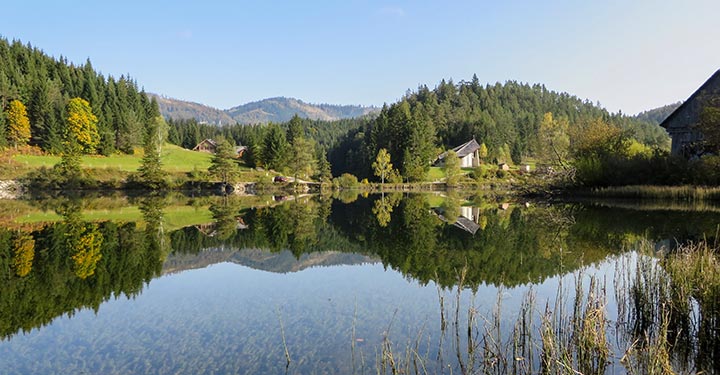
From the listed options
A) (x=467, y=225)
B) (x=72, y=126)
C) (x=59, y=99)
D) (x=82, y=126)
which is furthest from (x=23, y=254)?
(x=59, y=99)

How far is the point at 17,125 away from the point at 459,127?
304ft

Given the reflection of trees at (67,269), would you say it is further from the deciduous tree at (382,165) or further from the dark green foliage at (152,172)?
the deciduous tree at (382,165)

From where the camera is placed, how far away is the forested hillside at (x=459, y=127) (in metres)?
85.1

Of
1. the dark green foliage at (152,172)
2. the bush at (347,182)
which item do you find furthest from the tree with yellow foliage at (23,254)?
the bush at (347,182)

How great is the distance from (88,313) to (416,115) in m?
85.0

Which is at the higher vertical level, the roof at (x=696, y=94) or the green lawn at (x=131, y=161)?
the roof at (x=696, y=94)

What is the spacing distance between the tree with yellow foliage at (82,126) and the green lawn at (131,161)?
3.86m

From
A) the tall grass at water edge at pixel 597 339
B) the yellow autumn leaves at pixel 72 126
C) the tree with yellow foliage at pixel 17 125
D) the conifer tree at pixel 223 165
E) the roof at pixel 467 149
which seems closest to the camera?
the tall grass at water edge at pixel 597 339

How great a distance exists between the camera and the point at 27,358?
6812 millimetres

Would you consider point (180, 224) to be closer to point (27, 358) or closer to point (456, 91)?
point (27, 358)

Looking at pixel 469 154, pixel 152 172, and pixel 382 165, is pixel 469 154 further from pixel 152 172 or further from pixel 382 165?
pixel 152 172

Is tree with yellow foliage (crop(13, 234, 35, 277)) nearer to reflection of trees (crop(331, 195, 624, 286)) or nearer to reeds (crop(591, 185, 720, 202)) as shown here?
reflection of trees (crop(331, 195, 624, 286))

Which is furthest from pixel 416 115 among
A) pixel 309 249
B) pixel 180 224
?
pixel 309 249

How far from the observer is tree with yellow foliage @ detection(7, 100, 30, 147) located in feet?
251
